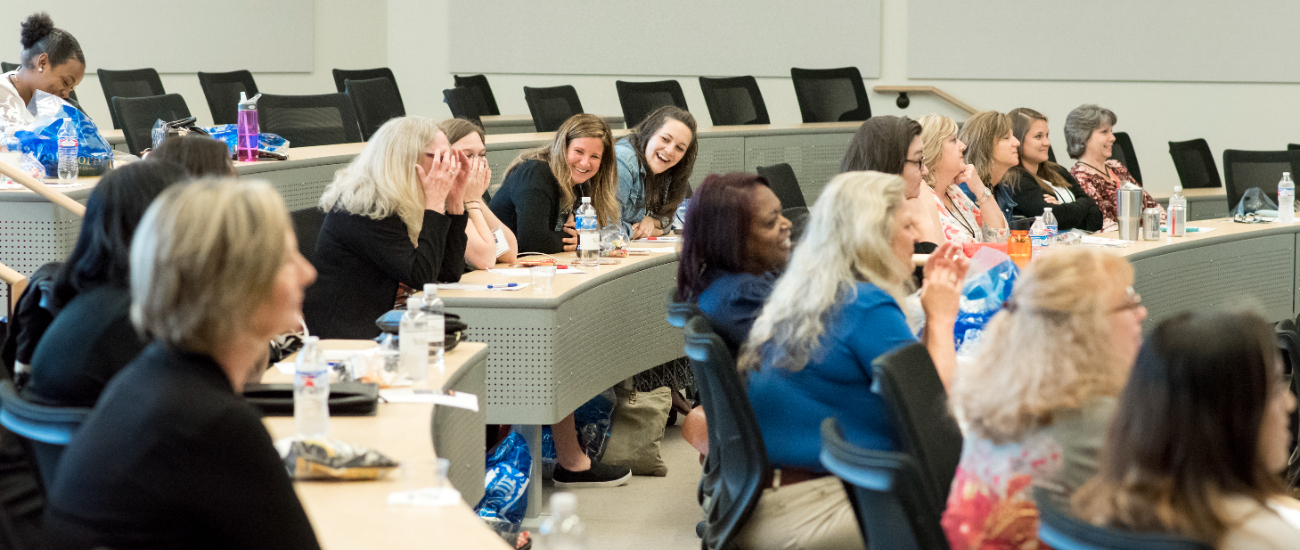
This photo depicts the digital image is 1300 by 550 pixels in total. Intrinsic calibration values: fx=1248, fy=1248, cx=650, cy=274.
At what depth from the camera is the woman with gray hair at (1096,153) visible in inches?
220

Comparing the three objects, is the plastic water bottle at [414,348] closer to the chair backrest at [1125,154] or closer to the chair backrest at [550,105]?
the chair backrest at [550,105]

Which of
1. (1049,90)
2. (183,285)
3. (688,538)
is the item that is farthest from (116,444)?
(1049,90)

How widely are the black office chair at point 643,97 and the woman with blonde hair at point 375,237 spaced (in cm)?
306

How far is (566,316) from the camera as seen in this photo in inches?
133

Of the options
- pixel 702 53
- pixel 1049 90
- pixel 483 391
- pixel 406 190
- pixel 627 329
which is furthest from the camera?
pixel 702 53

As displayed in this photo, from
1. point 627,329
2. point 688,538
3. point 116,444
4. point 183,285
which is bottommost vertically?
point 688,538

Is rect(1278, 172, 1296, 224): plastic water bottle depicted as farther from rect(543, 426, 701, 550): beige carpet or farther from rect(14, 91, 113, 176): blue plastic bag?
rect(14, 91, 113, 176): blue plastic bag

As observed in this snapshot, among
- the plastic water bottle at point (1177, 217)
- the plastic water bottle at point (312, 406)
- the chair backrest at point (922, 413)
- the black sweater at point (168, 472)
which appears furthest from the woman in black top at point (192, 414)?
the plastic water bottle at point (1177, 217)

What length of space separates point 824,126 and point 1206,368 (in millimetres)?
5672

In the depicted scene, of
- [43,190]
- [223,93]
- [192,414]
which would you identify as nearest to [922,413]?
[192,414]

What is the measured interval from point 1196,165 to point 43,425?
7002 millimetres

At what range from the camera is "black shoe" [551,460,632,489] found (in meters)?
3.89

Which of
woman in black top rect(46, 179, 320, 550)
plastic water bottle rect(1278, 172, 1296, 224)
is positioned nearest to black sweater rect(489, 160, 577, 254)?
woman in black top rect(46, 179, 320, 550)

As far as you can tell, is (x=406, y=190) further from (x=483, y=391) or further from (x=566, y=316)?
(x=483, y=391)
